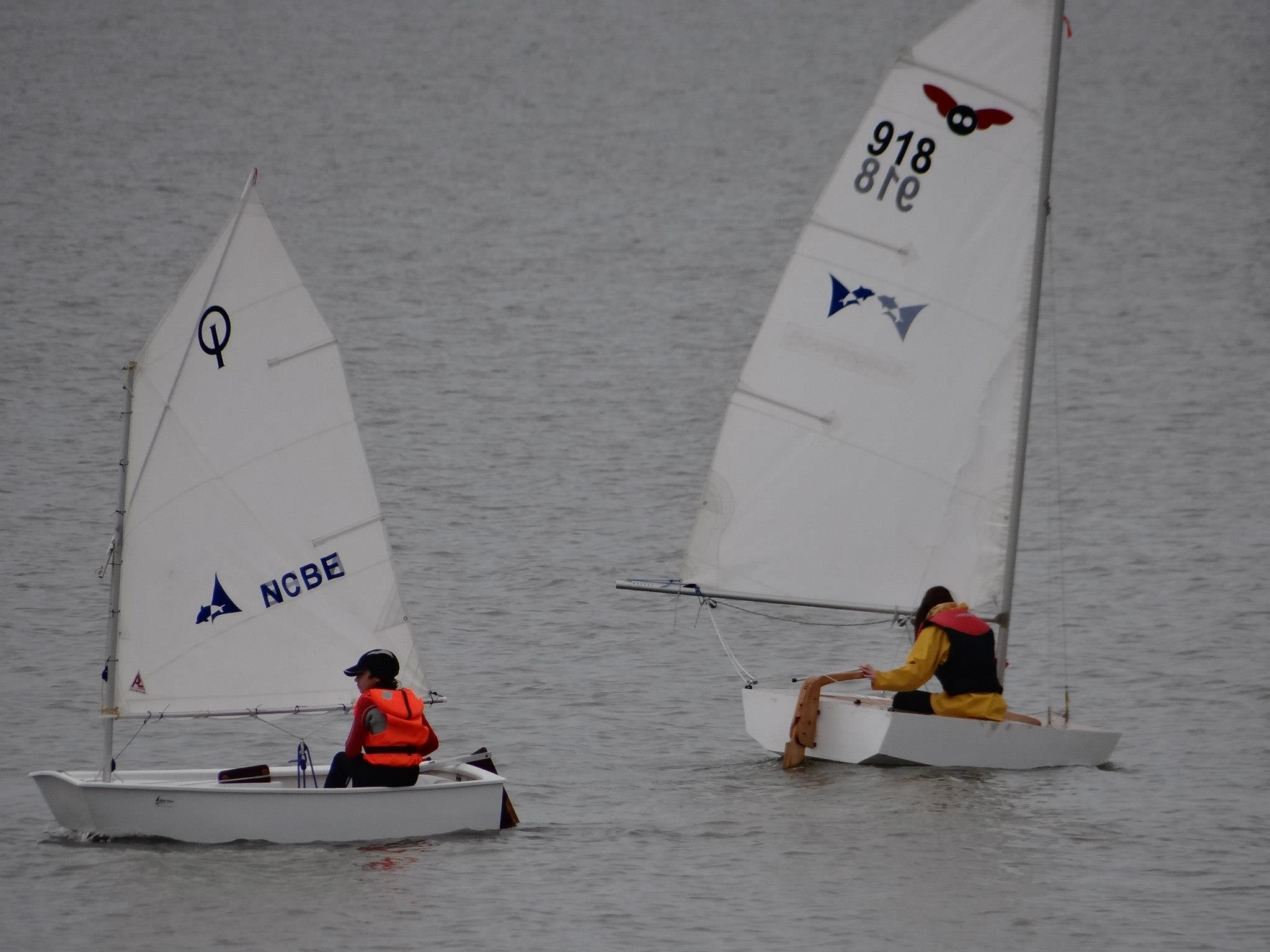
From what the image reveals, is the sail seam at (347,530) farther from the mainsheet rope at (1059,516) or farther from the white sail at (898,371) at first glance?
the mainsheet rope at (1059,516)

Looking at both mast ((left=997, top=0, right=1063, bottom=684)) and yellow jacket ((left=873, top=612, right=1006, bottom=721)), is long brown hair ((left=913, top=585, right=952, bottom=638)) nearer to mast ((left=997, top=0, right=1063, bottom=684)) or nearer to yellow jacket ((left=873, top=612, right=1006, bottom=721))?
yellow jacket ((left=873, top=612, right=1006, bottom=721))

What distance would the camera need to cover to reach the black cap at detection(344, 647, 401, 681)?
13.0 m

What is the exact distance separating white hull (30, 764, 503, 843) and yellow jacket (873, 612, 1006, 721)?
3.10 meters

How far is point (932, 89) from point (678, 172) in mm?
40996

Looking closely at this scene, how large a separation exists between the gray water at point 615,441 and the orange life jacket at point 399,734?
2.18 ft

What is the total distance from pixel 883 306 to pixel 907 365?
508 mm

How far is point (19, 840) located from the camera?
13.5 meters

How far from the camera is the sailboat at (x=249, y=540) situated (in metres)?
13.4

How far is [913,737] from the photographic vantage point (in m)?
14.9

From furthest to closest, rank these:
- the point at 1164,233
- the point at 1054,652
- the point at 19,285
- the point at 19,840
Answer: the point at 1164,233 → the point at 19,285 → the point at 1054,652 → the point at 19,840

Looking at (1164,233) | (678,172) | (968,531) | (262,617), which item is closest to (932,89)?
(968,531)

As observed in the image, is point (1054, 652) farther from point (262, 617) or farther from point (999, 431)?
point (262, 617)

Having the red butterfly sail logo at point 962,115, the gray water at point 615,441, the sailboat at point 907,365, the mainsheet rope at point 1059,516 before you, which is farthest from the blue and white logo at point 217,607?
the red butterfly sail logo at point 962,115

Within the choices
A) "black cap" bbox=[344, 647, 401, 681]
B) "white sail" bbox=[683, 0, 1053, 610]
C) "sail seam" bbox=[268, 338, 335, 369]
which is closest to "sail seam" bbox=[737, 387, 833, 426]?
"white sail" bbox=[683, 0, 1053, 610]
